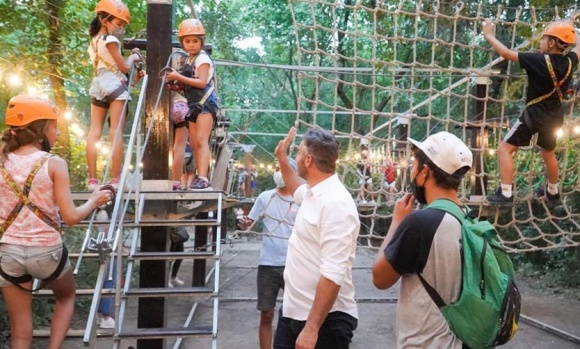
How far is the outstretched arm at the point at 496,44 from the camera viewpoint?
4871 mm

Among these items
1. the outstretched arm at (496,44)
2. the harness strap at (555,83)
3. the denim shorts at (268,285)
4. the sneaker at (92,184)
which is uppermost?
the outstretched arm at (496,44)

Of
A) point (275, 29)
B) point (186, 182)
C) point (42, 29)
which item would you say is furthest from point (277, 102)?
point (186, 182)

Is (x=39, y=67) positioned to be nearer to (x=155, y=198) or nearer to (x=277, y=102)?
(x=155, y=198)

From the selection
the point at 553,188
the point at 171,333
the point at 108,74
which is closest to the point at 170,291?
the point at 171,333

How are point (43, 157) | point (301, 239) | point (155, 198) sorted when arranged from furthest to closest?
1. point (155, 198)
2. point (43, 157)
3. point (301, 239)

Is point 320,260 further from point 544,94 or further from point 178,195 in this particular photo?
point 544,94

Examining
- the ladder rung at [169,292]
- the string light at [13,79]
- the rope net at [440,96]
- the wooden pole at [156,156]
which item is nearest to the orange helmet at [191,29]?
the wooden pole at [156,156]

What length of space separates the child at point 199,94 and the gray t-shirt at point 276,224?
1.73ft

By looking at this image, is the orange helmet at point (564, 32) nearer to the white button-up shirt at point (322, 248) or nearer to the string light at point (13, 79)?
the white button-up shirt at point (322, 248)

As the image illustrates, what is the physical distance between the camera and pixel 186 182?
7102mm

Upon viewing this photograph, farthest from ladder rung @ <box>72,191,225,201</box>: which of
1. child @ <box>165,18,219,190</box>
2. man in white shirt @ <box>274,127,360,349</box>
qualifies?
man in white shirt @ <box>274,127,360,349</box>

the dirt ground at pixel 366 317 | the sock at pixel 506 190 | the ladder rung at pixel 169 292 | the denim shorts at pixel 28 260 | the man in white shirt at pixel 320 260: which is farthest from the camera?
the dirt ground at pixel 366 317

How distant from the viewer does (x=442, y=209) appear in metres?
2.35

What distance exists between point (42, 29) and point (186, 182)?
3.80m
